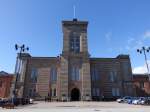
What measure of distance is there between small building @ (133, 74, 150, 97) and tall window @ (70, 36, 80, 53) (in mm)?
24494

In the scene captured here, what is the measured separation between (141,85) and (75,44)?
91.4 ft

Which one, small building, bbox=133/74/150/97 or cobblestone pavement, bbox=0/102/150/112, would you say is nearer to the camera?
cobblestone pavement, bbox=0/102/150/112

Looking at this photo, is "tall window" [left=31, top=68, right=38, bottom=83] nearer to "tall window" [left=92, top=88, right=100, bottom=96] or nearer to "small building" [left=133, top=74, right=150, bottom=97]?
"tall window" [left=92, top=88, right=100, bottom=96]

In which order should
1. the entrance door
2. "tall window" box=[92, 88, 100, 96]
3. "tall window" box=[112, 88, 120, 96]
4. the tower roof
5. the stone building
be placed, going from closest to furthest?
the stone building < the entrance door < "tall window" box=[92, 88, 100, 96] < "tall window" box=[112, 88, 120, 96] < the tower roof

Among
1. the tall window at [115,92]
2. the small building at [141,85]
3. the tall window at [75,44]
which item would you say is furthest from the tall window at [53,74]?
the small building at [141,85]

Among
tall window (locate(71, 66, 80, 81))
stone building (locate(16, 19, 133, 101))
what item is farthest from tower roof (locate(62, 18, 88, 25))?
tall window (locate(71, 66, 80, 81))

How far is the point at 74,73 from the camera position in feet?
179

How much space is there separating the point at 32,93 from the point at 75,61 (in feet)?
49.1

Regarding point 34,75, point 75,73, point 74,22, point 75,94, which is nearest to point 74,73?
point 75,73

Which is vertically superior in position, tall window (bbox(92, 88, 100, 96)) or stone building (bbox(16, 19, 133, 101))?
stone building (bbox(16, 19, 133, 101))

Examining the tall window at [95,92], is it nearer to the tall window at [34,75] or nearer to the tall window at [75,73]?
the tall window at [75,73]

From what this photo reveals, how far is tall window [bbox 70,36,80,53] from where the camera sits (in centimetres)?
5729

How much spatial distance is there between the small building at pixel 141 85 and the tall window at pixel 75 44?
80.4ft

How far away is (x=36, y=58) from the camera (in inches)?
2282
